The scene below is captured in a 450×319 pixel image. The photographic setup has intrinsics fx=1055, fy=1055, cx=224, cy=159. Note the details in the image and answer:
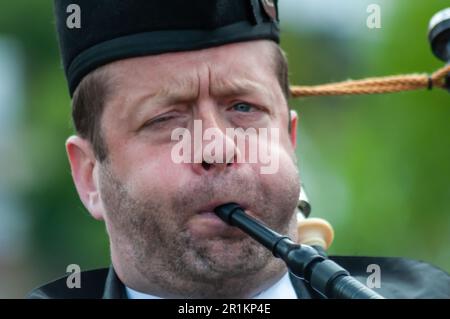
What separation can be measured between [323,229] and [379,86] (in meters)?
0.50

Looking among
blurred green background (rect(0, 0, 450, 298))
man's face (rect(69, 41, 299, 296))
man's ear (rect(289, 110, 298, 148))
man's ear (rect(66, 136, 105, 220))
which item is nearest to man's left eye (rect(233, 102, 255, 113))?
man's face (rect(69, 41, 299, 296))

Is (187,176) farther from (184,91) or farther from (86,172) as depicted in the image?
(86,172)

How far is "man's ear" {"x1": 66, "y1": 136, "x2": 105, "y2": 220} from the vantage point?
307 centimetres

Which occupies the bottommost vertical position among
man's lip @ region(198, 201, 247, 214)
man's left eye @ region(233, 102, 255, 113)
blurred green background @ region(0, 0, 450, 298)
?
blurred green background @ region(0, 0, 450, 298)

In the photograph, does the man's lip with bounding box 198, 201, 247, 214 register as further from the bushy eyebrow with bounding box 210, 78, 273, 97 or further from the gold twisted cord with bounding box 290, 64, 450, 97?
the gold twisted cord with bounding box 290, 64, 450, 97

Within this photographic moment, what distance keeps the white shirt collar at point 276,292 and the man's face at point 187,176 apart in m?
0.03

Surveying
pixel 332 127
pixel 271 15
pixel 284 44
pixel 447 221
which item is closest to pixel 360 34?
pixel 332 127

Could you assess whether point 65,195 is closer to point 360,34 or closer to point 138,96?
point 360,34

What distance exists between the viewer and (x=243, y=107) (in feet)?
9.50

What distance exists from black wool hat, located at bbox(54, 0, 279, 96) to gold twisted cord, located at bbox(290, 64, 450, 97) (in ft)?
1.19

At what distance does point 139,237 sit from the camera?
2.85 m

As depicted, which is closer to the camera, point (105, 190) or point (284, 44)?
point (105, 190)

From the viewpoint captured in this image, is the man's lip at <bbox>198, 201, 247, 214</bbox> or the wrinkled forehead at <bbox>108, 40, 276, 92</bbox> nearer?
the man's lip at <bbox>198, 201, 247, 214</bbox>
